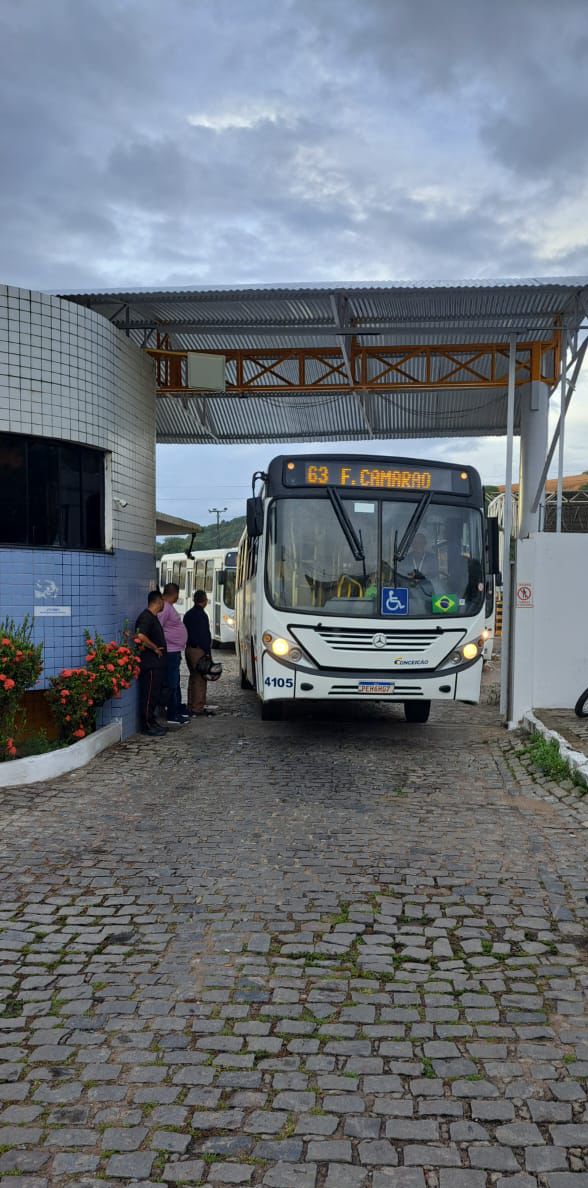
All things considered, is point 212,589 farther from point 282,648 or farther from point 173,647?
point 282,648

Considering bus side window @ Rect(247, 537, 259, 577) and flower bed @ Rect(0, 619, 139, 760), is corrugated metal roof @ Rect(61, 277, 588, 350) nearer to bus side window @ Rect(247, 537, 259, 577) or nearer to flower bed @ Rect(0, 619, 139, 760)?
bus side window @ Rect(247, 537, 259, 577)

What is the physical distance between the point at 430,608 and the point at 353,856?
3823mm

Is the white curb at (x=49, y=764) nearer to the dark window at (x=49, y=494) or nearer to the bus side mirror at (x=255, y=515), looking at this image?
the dark window at (x=49, y=494)

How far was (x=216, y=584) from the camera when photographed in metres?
23.8

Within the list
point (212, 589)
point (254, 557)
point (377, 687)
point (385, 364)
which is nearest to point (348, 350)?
point (385, 364)

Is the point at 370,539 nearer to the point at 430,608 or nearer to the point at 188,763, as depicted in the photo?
the point at 430,608

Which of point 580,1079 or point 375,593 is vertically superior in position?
point 375,593

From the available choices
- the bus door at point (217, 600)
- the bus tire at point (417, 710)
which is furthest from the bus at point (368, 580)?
the bus door at point (217, 600)

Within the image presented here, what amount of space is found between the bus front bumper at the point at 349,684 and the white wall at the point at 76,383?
2.52m

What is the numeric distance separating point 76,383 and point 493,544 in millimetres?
4687

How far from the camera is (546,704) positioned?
11133 mm

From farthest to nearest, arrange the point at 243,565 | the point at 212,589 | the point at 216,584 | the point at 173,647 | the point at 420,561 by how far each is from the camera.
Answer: the point at 212,589 → the point at 216,584 → the point at 243,565 → the point at 173,647 → the point at 420,561

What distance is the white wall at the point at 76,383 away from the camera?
29.2ft

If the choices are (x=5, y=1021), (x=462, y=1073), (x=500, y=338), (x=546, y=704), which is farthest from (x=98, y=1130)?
(x=500, y=338)
